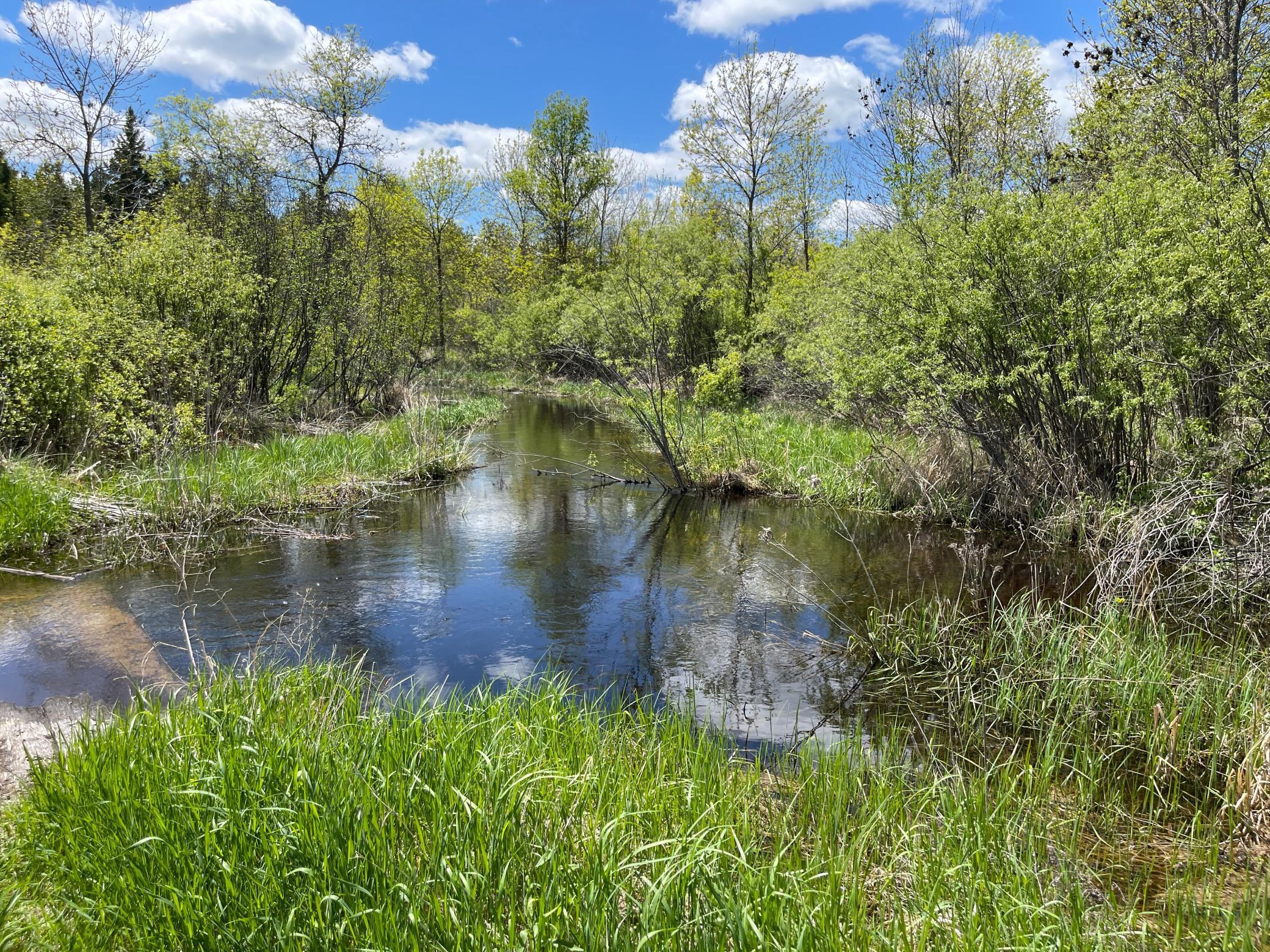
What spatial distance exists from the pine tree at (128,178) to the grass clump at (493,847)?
15486mm

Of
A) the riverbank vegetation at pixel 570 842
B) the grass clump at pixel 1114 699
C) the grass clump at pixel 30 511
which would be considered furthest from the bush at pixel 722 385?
the riverbank vegetation at pixel 570 842

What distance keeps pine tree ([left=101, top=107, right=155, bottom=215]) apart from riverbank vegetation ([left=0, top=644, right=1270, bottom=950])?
15.5 m

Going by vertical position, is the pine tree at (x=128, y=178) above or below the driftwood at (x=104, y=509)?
above

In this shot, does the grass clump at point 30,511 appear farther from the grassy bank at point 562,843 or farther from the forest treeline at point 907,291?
the grassy bank at point 562,843

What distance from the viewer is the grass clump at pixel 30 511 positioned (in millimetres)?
8539

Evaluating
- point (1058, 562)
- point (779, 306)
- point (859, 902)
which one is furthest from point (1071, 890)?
point (779, 306)

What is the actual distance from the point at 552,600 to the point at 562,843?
573 cm

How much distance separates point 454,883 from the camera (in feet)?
9.04

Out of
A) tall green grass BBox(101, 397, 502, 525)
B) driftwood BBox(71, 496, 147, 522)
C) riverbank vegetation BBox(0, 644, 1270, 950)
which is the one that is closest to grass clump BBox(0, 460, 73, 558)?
driftwood BBox(71, 496, 147, 522)

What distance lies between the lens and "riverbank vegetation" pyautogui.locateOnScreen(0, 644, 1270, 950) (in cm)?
265

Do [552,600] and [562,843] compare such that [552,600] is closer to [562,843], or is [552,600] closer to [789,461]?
[562,843]

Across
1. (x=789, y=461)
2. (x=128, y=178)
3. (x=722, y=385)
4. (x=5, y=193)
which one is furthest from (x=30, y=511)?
(x=5, y=193)

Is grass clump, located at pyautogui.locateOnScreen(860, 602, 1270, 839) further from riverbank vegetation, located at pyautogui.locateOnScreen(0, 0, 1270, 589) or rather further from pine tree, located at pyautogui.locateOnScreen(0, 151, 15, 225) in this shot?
pine tree, located at pyautogui.locateOnScreen(0, 151, 15, 225)

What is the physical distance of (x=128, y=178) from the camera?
29188 mm
